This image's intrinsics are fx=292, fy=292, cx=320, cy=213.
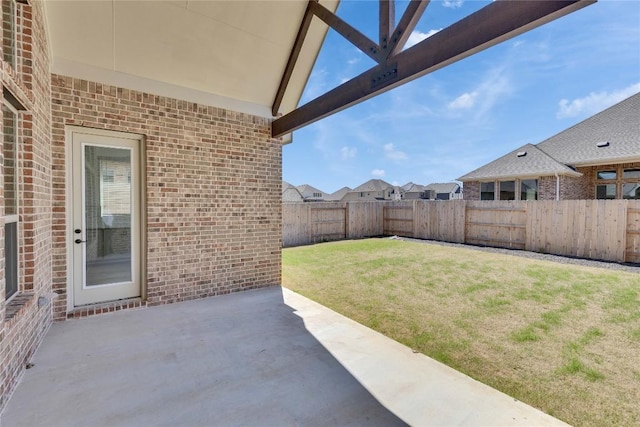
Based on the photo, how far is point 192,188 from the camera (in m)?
4.57

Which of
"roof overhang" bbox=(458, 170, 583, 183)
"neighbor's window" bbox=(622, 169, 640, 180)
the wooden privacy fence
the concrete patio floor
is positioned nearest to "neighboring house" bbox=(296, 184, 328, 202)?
"roof overhang" bbox=(458, 170, 583, 183)

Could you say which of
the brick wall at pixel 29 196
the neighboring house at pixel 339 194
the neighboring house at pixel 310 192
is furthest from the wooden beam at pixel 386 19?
the neighboring house at pixel 339 194

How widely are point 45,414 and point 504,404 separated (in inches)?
130

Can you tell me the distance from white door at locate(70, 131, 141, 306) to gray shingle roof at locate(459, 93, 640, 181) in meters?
15.0

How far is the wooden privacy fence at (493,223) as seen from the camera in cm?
804

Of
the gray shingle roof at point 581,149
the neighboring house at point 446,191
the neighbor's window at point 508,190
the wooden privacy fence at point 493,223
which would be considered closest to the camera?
the wooden privacy fence at point 493,223

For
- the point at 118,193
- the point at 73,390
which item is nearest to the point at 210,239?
the point at 118,193

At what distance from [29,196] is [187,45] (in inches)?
107

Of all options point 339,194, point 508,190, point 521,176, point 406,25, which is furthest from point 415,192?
point 406,25

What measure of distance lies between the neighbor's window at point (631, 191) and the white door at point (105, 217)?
1683cm

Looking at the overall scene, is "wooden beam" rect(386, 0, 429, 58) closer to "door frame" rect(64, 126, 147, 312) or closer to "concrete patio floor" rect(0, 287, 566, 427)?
"concrete patio floor" rect(0, 287, 566, 427)

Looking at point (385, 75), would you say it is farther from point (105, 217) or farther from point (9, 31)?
point (105, 217)

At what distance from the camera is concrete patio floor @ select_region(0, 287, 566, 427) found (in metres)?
2.03

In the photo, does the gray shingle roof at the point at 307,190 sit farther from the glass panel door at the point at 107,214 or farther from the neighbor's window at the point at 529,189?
the glass panel door at the point at 107,214
